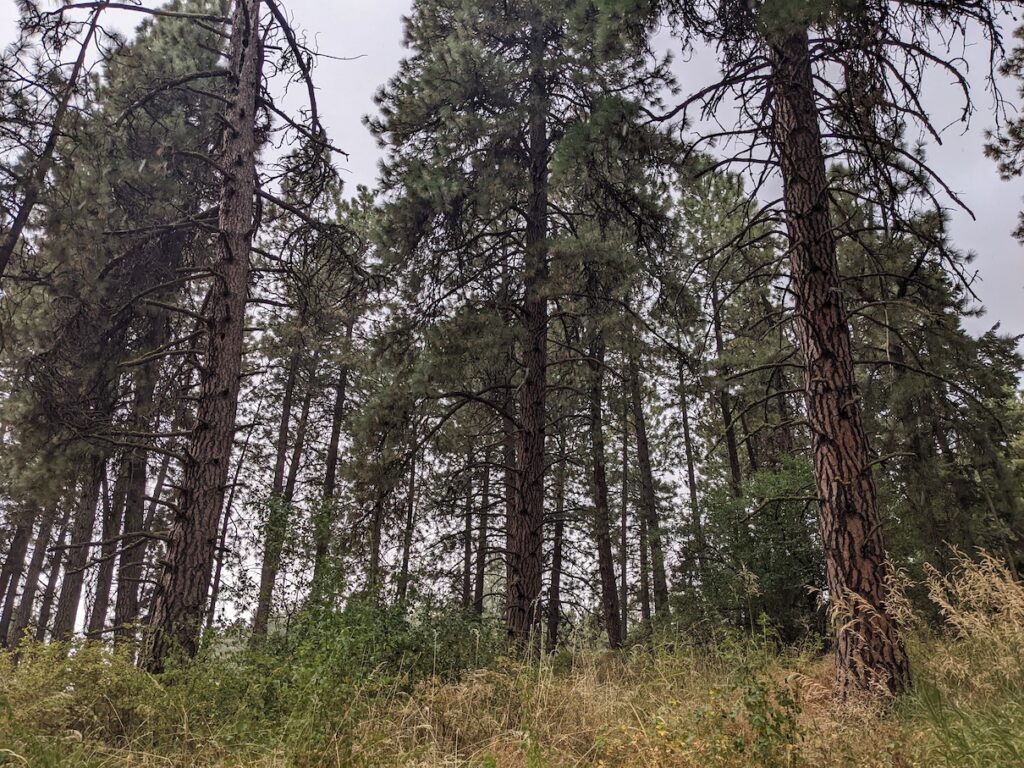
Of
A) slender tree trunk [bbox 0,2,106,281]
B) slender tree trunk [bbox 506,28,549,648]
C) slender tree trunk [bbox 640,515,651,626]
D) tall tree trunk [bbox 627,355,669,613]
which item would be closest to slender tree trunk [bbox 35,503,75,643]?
slender tree trunk [bbox 0,2,106,281]

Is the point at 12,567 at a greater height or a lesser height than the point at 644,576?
lesser

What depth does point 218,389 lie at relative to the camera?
20.9 ft

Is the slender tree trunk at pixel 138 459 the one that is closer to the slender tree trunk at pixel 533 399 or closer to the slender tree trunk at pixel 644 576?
the slender tree trunk at pixel 533 399

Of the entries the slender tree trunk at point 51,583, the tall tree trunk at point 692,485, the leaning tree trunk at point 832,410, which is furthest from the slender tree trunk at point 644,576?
the slender tree trunk at point 51,583

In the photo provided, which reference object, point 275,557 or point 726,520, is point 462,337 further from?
point 726,520

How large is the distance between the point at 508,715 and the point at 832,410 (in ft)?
11.6

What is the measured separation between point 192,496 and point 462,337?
3899 mm

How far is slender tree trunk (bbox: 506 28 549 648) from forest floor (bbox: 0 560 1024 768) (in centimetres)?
228

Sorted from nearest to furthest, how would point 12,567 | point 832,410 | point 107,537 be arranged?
point 832,410
point 107,537
point 12,567

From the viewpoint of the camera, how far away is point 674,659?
5496 mm

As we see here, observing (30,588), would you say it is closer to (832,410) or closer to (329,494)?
(329,494)

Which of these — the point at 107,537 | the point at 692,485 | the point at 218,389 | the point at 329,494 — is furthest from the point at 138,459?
the point at 692,485

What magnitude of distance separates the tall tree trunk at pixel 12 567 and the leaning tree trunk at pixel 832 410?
1191 centimetres

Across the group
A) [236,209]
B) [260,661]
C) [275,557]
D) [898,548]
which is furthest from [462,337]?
[898,548]
